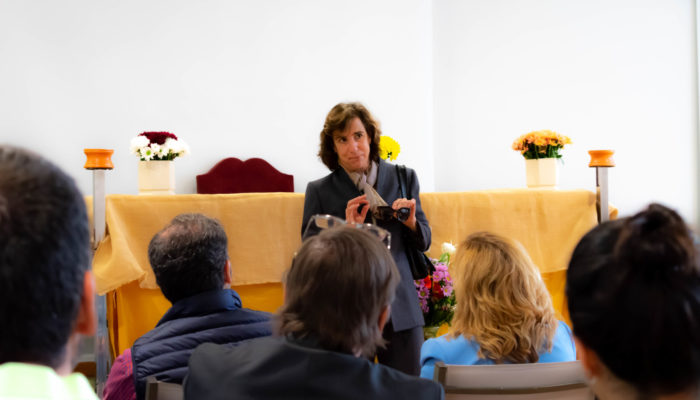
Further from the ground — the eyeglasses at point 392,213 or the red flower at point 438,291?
the eyeglasses at point 392,213

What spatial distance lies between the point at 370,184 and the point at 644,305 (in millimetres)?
1614

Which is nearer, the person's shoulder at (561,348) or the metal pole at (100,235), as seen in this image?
the person's shoulder at (561,348)

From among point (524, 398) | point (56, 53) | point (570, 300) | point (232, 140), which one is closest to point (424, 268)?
point (524, 398)

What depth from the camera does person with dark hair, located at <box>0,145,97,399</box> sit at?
0.55 metres

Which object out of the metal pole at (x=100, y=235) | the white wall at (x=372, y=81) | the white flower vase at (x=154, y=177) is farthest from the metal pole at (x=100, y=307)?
the white wall at (x=372, y=81)

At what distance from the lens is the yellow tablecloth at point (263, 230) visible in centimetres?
247

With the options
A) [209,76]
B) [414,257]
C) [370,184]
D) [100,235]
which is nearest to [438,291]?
[414,257]

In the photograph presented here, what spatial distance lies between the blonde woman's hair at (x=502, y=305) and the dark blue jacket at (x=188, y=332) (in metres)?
0.48

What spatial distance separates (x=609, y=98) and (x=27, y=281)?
242 inches

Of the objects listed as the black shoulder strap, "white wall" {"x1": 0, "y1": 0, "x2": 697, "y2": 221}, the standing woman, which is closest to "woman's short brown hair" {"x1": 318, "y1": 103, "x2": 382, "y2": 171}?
the standing woman

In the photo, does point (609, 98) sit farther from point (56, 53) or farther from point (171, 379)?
point (171, 379)

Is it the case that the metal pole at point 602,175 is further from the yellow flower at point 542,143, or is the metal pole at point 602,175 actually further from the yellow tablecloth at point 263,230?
the yellow flower at point 542,143

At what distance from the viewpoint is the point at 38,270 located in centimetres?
56

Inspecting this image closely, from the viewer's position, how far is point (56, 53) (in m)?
4.56
